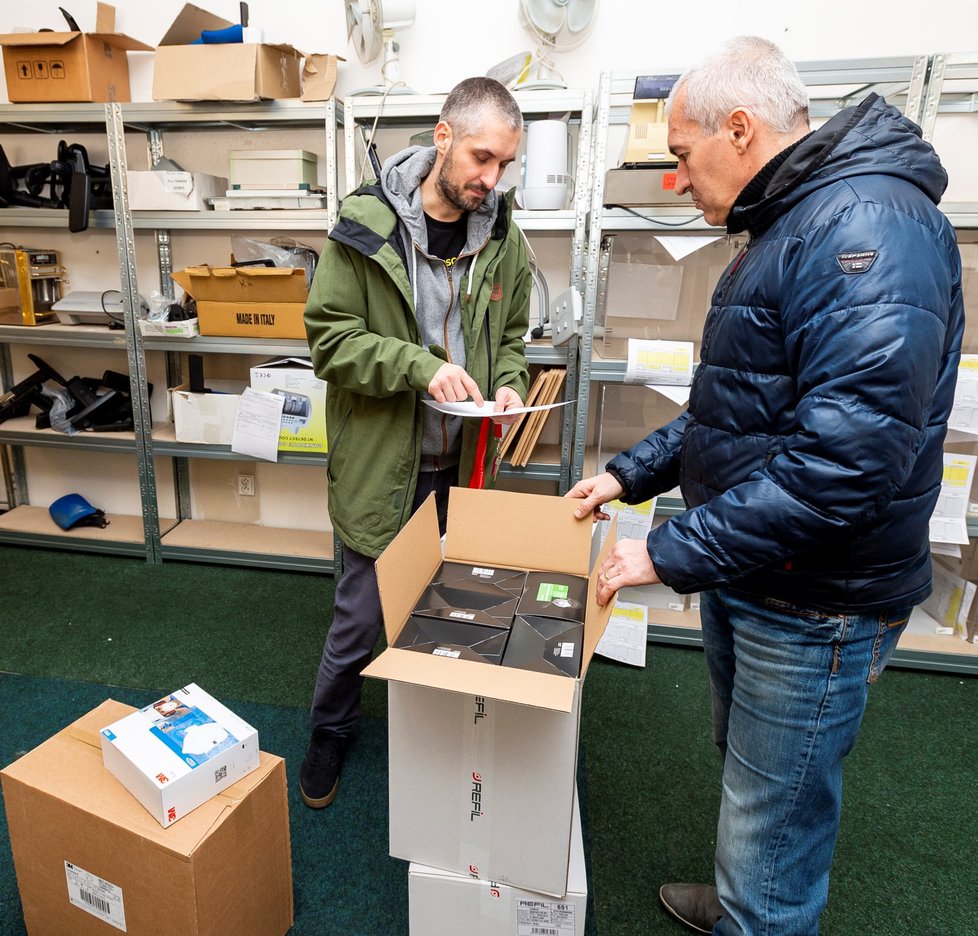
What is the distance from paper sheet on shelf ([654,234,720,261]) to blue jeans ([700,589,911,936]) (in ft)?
4.19

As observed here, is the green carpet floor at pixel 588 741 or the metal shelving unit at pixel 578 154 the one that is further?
the metal shelving unit at pixel 578 154

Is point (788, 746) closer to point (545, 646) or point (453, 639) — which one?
point (545, 646)

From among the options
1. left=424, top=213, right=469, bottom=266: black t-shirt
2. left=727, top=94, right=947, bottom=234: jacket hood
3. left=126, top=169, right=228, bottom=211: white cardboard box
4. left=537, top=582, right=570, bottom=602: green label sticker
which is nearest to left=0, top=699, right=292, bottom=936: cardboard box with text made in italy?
left=537, top=582, right=570, bottom=602: green label sticker

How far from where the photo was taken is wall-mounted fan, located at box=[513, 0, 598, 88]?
225 centimetres

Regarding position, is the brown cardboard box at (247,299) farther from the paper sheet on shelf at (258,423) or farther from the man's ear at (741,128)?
the man's ear at (741,128)

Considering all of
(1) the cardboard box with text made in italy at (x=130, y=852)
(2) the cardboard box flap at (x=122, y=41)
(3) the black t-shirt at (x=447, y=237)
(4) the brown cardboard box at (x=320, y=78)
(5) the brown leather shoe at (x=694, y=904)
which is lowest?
(5) the brown leather shoe at (x=694, y=904)

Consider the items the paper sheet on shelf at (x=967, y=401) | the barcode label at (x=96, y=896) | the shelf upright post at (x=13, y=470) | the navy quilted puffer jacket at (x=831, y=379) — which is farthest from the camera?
the shelf upright post at (x=13, y=470)

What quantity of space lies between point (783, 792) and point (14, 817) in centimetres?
127

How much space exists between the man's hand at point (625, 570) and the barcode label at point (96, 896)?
94 cm

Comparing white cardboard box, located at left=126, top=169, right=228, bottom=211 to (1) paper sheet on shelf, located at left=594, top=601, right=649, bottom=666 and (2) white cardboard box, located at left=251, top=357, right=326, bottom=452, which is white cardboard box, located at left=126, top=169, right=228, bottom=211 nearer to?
(2) white cardboard box, located at left=251, top=357, right=326, bottom=452

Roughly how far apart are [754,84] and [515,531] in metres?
0.81

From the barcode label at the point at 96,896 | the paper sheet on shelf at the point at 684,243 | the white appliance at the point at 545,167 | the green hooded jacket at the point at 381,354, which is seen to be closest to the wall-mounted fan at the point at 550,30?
the white appliance at the point at 545,167

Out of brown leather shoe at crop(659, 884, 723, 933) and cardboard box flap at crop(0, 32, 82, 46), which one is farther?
cardboard box flap at crop(0, 32, 82, 46)

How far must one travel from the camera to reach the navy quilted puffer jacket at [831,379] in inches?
30.5
